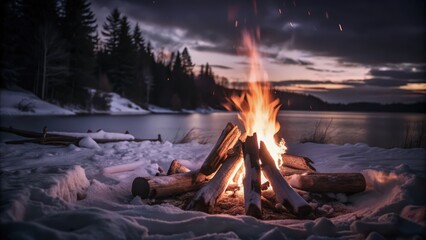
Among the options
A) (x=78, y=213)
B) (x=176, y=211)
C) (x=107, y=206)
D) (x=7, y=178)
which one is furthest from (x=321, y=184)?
(x=7, y=178)

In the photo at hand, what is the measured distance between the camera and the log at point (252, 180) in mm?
3662

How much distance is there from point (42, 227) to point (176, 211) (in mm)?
1471

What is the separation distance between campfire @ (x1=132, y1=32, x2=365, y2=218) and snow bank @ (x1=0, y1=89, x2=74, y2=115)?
28.7 meters

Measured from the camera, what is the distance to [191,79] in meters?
72.4

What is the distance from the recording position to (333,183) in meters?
4.49

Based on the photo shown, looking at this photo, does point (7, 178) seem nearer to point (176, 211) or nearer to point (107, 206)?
point (107, 206)

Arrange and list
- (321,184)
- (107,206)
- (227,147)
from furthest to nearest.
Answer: (227,147) < (321,184) < (107,206)

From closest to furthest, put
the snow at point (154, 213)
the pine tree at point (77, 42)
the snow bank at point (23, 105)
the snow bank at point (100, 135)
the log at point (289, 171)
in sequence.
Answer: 1. the snow at point (154, 213)
2. the log at point (289, 171)
3. the snow bank at point (100, 135)
4. the snow bank at point (23, 105)
5. the pine tree at point (77, 42)

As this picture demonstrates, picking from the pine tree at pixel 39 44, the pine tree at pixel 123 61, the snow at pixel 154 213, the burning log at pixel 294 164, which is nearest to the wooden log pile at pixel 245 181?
the snow at pixel 154 213

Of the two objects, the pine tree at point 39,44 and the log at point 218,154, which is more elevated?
the pine tree at point 39,44

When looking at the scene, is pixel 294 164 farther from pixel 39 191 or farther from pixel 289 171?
pixel 39 191

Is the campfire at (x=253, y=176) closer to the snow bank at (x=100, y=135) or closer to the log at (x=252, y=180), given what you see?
the log at (x=252, y=180)

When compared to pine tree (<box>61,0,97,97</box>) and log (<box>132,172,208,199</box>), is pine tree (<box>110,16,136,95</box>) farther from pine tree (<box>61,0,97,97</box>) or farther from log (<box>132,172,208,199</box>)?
log (<box>132,172,208,199</box>)

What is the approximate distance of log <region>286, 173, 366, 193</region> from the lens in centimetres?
444
